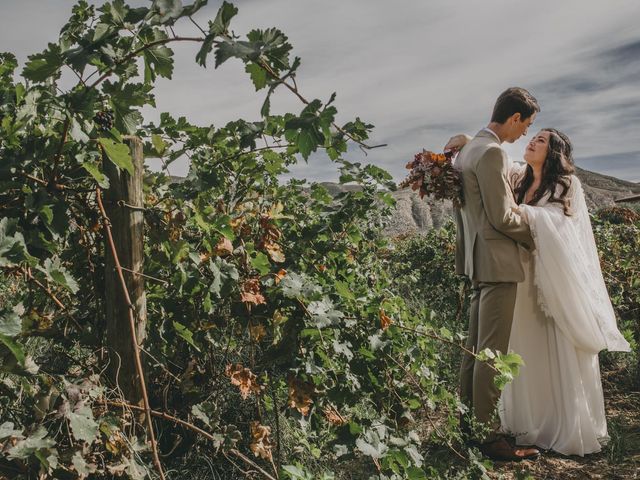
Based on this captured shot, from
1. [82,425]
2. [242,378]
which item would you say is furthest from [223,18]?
[242,378]

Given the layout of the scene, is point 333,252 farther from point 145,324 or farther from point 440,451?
point 440,451

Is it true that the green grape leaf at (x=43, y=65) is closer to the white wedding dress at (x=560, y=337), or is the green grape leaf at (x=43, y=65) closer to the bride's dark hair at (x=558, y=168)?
the white wedding dress at (x=560, y=337)

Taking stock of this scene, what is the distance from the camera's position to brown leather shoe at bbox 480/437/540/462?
3.26 meters

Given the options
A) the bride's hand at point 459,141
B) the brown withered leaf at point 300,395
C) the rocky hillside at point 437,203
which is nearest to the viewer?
the brown withered leaf at point 300,395

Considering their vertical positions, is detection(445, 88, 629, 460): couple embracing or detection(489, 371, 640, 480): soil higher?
detection(445, 88, 629, 460): couple embracing

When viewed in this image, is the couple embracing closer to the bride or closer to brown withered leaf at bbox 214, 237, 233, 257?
the bride

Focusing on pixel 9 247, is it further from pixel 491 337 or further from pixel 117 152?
pixel 491 337

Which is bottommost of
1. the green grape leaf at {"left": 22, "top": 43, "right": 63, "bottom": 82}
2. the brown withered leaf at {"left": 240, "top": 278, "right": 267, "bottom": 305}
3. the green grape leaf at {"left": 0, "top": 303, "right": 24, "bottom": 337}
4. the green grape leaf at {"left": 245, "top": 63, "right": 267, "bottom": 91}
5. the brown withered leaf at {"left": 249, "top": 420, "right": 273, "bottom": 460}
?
the brown withered leaf at {"left": 249, "top": 420, "right": 273, "bottom": 460}

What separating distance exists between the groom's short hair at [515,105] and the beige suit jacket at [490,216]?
0.49 ft

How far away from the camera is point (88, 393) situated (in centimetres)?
171

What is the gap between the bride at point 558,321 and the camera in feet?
11.2

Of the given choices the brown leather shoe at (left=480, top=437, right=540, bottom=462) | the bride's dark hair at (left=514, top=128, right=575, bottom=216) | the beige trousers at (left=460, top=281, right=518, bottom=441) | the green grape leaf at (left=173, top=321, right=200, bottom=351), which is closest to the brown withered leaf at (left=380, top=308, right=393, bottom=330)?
the green grape leaf at (left=173, top=321, right=200, bottom=351)

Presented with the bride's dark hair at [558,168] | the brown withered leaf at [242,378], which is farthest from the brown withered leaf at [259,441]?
the bride's dark hair at [558,168]

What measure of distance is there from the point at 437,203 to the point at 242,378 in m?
13.1
